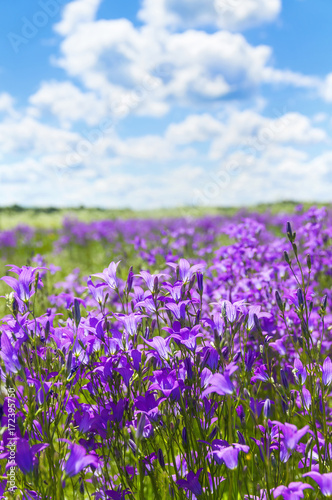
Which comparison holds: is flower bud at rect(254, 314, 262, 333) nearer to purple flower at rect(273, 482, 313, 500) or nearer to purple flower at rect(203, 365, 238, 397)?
purple flower at rect(203, 365, 238, 397)

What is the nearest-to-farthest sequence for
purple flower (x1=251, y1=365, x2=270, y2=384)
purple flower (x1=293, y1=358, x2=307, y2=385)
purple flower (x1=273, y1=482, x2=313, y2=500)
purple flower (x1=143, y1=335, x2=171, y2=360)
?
purple flower (x1=273, y1=482, x2=313, y2=500)
purple flower (x1=143, y1=335, x2=171, y2=360)
purple flower (x1=251, y1=365, x2=270, y2=384)
purple flower (x1=293, y1=358, x2=307, y2=385)

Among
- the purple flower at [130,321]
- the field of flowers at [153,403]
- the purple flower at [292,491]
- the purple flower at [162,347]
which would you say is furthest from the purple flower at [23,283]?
the purple flower at [292,491]

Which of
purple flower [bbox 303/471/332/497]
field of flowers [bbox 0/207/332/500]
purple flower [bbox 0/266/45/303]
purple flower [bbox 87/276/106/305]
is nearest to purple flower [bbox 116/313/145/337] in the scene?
field of flowers [bbox 0/207/332/500]

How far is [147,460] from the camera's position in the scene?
1850 millimetres

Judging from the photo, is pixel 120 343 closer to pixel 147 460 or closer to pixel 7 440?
pixel 147 460

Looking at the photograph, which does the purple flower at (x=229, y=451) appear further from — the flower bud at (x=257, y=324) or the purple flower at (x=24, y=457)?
the purple flower at (x=24, y=457)

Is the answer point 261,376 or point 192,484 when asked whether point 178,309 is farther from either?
point 192,484

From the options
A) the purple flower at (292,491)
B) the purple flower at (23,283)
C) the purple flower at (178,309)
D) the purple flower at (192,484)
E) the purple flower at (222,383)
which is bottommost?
the purple flower at (192,484)

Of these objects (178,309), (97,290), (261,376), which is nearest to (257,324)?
(261,376)

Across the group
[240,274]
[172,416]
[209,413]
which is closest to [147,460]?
[172,416]

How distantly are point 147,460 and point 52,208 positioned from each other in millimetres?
39769

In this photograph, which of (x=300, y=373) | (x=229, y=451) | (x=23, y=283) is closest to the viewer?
(x=229, y=451)

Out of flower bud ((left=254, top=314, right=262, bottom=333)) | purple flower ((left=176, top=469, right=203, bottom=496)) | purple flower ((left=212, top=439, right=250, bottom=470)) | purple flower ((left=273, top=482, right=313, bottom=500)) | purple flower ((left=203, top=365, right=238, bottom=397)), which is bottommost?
purple flower ((left=176, top=469, right=203, bottom=496))

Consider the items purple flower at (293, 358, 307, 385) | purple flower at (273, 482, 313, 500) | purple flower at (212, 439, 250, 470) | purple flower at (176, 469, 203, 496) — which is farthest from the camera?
purple flower at (293, 358, 307, 385)
